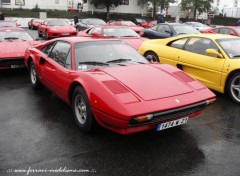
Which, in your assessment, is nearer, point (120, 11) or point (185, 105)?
point (185, 105)

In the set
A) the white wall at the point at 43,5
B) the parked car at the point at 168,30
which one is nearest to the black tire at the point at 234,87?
the parked car at the point at 168,30

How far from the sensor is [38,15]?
40500 mm

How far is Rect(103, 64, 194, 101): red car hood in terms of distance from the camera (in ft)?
11.6

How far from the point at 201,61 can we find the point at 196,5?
4062 cm

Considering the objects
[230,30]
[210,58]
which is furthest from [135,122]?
[230,30]

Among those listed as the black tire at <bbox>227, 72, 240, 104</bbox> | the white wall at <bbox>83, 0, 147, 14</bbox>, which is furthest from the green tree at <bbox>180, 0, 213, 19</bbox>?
the black tire at <bbox>227, 72, 240, 104</bbox>

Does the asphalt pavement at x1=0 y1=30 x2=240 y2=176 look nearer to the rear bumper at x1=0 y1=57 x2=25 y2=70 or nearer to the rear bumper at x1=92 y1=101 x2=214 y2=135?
the rear bumper at x1=92 y1=101 x2=214 y2=135

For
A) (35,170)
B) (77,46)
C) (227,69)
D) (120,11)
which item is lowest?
(35,170)

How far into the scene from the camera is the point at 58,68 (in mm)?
4582

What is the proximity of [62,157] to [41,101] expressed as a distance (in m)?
2.30

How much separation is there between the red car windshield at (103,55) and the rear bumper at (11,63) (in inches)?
128

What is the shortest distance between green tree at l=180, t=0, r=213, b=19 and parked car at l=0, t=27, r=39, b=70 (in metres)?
39.2

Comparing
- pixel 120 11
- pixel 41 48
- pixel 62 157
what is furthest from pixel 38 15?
pixel 62 157

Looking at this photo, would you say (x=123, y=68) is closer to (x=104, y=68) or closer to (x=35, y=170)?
(x=104, y=68)
